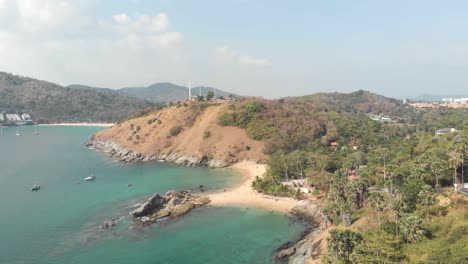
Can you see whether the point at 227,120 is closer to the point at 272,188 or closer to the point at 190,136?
the point at 190,136

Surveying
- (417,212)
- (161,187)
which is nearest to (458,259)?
(417,212)

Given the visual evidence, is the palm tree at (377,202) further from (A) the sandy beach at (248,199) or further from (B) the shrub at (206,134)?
(B) the shrub at (206,134)

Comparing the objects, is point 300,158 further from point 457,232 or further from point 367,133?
point 367,133

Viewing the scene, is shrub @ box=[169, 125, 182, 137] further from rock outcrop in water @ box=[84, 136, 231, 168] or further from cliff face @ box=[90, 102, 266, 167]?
rock outcrop in water @ box=[84, 136, 231, 168]

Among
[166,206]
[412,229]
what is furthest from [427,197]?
[166,206]

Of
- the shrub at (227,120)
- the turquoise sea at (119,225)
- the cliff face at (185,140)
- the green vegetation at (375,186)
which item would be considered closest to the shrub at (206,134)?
the cliff face at (185,140)
